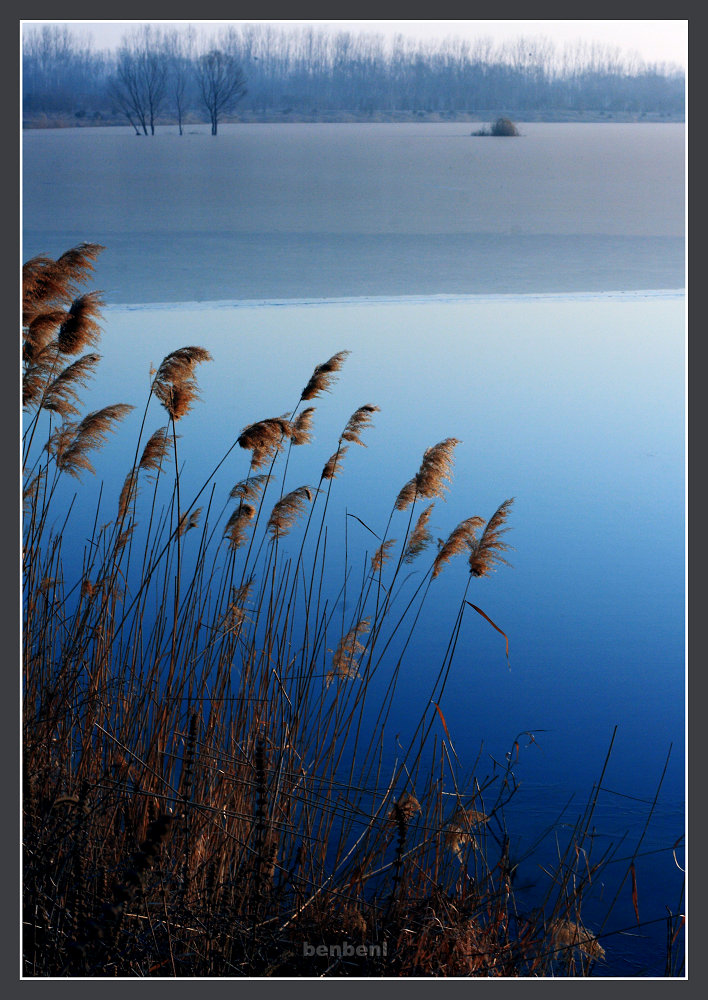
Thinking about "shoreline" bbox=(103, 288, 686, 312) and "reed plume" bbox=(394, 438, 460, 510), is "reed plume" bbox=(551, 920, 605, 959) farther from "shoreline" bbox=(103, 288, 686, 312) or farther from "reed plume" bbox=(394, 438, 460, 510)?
"shoreline" bbox=(103, 288, 686, 312)

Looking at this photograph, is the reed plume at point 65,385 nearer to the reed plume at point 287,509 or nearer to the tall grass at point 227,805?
the tall grass at point 227,805

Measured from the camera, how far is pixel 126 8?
2396 mm

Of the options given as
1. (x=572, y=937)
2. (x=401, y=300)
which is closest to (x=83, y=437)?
(x=572, y=937)

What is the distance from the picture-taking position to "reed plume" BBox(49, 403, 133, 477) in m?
2.23

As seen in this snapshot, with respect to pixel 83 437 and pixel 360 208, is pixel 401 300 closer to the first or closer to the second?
pixel 360 208

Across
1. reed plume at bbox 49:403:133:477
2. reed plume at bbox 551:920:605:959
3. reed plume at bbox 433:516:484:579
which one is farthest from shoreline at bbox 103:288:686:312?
reed plume at bbox 551:920:605:959

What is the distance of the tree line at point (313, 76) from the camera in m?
2.63

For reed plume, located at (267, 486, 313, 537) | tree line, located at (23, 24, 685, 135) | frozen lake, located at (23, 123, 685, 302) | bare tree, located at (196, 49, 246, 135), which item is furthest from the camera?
frozen lake, located at (23, 123, 685, 302)

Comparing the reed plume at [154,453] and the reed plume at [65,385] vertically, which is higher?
the reed plume at [65,385]

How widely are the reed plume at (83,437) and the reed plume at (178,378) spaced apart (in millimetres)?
97

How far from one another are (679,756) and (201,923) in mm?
1596

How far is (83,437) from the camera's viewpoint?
7.42 feet

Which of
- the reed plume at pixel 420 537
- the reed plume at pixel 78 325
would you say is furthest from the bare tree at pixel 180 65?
the reed plume at pixel 420 537

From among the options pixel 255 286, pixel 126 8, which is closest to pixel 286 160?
pixel 126 8
